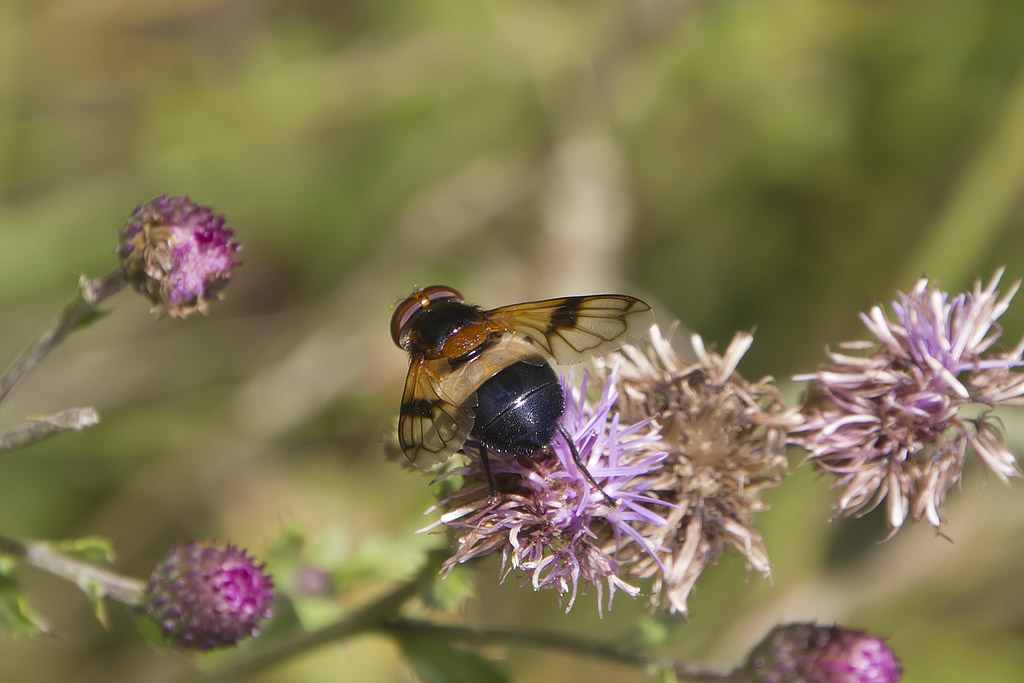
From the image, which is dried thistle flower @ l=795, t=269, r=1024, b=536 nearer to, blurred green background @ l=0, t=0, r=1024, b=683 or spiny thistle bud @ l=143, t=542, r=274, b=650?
spiny thistle bud @ l=143, t=542, r=274, b=650

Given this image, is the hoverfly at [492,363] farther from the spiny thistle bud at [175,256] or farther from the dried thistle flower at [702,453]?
the spiny thistle bud at [175,256]

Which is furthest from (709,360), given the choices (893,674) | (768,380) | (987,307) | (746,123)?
(746,123)

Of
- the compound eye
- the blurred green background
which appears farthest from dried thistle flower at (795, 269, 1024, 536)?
the blurred green background

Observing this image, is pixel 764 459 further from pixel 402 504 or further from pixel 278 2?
pixel 278 2

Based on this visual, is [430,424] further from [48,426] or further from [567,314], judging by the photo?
[48,426]

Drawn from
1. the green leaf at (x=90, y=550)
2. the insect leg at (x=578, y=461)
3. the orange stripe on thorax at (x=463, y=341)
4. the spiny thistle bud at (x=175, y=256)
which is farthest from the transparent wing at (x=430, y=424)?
the green leaf at (x=90, y=550)
